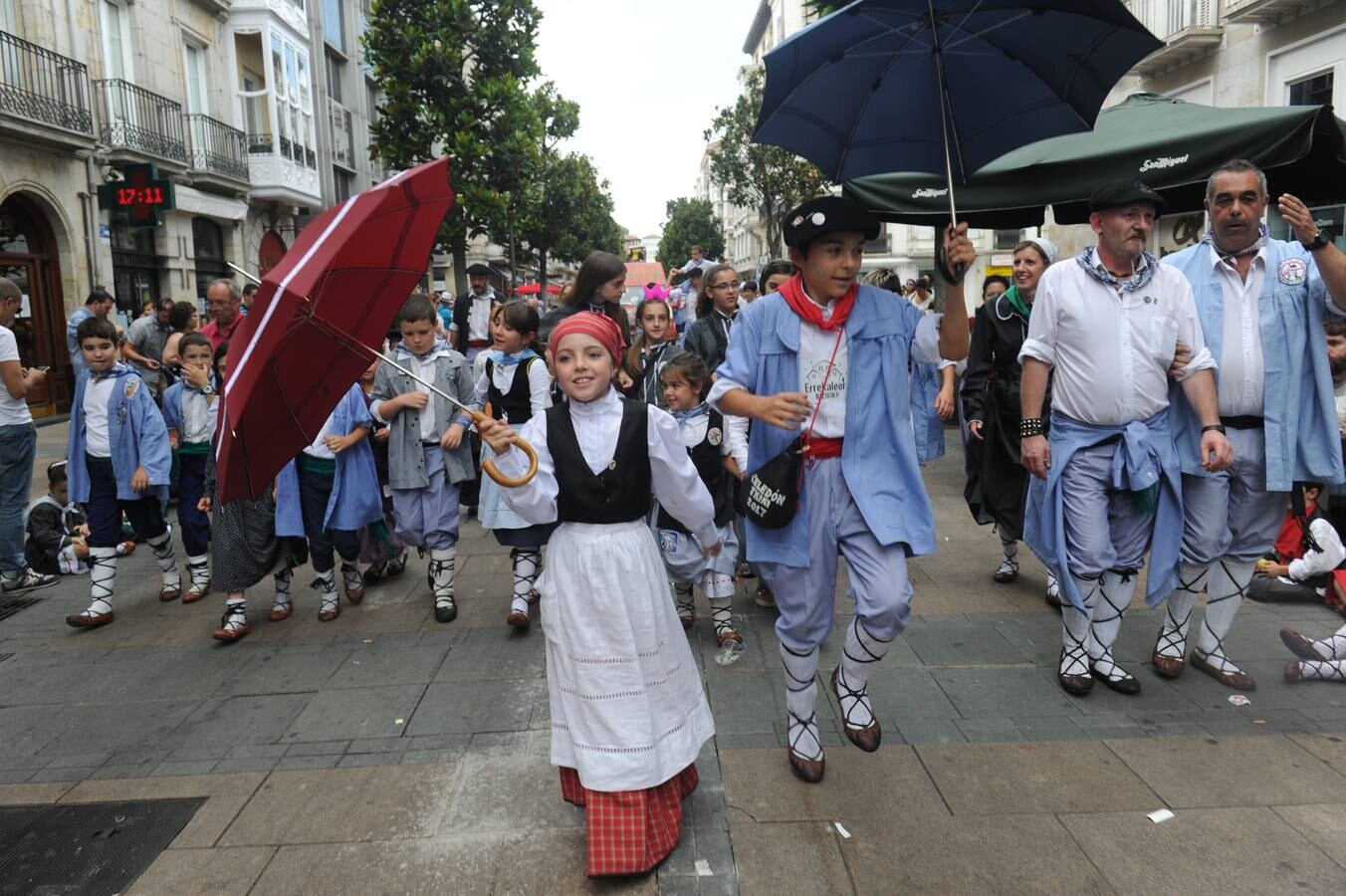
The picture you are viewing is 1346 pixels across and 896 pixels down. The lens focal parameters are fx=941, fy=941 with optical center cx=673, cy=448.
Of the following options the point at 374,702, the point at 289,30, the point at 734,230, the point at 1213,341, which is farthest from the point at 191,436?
the point at 734,230

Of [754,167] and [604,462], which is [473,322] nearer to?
[604,462]

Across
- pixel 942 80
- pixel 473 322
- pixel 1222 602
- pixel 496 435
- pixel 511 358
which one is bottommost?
pixel 1222 602

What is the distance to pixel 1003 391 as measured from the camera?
5.45m

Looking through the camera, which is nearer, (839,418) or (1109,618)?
(839,418)

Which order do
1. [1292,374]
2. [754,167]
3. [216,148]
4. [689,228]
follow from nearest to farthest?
[1292,374], [216,148], [754,167], [689,228]

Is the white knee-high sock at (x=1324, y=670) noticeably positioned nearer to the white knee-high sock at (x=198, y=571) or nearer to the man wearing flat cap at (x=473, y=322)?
the white knee-high sock at (x=198, y=571)

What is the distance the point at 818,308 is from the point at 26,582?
6155mm

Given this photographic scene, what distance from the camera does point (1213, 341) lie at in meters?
4.15

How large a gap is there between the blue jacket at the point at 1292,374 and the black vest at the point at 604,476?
2.59 meters

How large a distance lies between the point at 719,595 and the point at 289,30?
80.8 feet

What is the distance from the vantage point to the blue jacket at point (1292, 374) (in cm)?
406

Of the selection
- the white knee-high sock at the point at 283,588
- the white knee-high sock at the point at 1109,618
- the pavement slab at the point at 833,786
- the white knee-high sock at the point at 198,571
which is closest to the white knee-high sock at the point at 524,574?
the white knee-high sock at the point at 283,588

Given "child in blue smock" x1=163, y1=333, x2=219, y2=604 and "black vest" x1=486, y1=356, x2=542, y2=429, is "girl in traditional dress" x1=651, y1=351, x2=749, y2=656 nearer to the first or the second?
"black vest" x1=486, y1=356, x2=542, y2=429

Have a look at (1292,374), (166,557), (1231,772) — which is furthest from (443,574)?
(1292,374)
